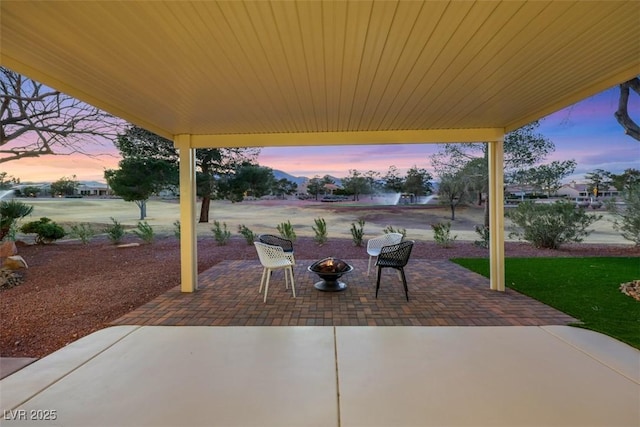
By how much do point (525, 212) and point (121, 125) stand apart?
10872mm

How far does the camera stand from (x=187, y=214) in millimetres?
4520

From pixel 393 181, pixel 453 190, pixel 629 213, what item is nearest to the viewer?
pixel 629 213

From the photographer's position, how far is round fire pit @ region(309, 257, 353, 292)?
14.0ft

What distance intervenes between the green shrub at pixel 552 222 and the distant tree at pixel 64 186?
1306 centimetres

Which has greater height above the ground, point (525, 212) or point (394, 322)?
point (525, 212)

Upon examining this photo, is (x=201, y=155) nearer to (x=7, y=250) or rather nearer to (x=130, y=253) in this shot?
(x=130, y=253)

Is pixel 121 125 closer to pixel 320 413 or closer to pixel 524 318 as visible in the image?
pixel 320 413

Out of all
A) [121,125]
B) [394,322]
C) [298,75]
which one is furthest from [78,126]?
[394,322]

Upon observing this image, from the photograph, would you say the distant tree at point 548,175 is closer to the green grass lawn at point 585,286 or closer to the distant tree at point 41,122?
the green grass lawn at point 585,286

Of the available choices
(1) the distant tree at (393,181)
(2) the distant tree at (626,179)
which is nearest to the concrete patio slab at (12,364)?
(2) the distant tree at (626,179)

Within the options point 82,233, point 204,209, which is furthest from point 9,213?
point 204,209

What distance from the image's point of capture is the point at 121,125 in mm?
7402

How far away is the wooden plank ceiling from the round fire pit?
2210 mm

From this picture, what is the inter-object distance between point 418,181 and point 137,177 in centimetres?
1025
